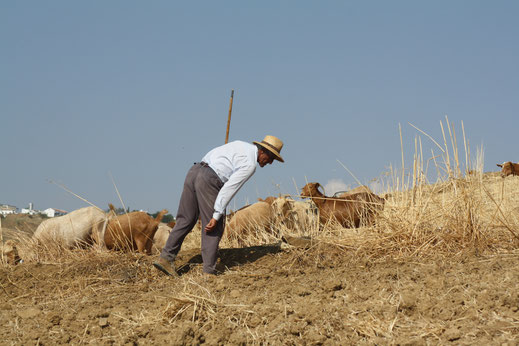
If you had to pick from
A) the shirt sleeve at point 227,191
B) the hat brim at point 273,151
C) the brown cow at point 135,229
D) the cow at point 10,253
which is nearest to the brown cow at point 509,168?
the brown cow at point 135,229

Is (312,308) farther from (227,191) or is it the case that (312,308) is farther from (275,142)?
(275,142)

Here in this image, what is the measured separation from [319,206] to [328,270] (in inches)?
184

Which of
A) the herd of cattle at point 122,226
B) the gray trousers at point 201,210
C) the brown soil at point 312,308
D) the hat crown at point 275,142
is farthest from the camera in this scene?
the herd of cattle at point 122,226

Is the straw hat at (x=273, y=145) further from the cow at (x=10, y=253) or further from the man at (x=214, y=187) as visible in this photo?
the cow at (x=10, y=253)

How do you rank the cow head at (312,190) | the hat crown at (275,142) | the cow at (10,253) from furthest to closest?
the cow head at (312,190) → the cow at (10,253) → the hat crown at (275,142)

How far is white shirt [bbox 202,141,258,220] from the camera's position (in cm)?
588

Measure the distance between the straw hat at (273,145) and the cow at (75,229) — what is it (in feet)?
12.1

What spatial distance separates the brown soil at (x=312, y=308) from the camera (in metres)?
3.57

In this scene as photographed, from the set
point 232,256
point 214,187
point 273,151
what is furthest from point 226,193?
point 232,256

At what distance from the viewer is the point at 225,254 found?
7.03m

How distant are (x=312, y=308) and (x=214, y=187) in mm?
2472

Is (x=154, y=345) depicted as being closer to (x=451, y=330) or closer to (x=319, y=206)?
(x=451, y=330)

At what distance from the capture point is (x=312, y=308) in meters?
3.93

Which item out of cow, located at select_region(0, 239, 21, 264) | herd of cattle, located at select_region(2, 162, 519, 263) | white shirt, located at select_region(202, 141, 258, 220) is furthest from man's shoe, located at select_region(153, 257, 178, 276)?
cow, located at select_region(0, 239, 21, 264)
